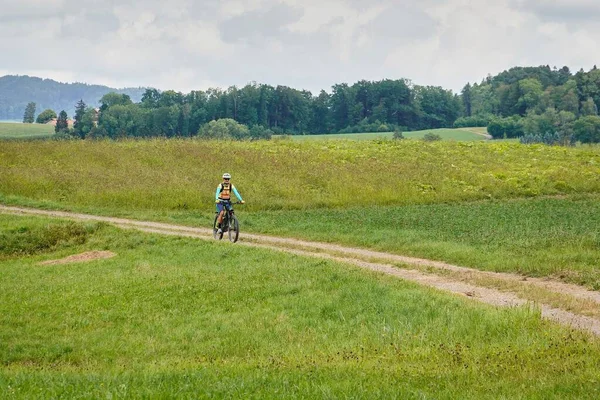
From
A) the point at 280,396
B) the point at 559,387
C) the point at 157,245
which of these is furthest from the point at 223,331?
the point at 157,245

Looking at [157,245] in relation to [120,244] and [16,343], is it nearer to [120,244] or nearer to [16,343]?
[120,244]

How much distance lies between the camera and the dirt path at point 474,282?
45.6 feet

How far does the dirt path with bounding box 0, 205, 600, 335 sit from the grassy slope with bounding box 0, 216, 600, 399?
1.14 m

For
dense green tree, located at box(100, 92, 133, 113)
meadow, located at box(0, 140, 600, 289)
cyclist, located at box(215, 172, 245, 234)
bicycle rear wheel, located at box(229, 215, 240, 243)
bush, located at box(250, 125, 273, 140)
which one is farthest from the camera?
dense green tree, located at box(100, 92, 133, 113)

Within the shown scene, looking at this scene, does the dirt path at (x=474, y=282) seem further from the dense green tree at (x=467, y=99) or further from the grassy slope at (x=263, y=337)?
the dense green tree at (x=467, y=99)

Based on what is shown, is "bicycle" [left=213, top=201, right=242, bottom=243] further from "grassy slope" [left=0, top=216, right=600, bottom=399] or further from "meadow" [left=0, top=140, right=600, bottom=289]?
"grassy slope" [left=0, top=216, right=600, bottom=399]

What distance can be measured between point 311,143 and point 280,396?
44144mm

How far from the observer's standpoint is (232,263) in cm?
1988

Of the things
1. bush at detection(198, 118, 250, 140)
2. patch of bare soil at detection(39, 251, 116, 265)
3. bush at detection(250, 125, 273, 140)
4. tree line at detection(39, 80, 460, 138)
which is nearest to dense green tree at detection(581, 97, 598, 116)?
tree line at detection(39, 80, 460, 138)

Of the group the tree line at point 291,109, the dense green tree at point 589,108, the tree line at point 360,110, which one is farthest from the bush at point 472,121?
the dense green tree at point 589,108

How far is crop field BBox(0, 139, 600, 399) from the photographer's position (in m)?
9.43

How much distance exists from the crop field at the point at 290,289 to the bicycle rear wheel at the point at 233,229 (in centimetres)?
175

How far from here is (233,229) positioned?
2450cm

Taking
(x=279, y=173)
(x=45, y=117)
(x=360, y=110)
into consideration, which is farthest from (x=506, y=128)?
(x=45, y=117)
